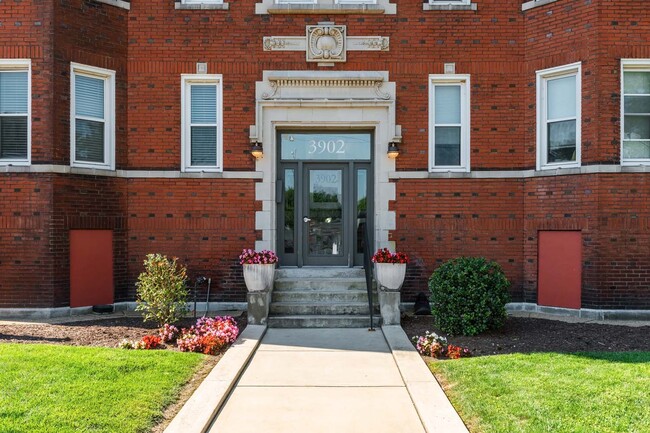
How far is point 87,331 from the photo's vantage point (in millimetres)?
8867

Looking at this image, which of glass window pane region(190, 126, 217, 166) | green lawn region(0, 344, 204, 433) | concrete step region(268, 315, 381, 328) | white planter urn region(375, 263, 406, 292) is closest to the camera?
green lawn region(0, 344, 204, 433)

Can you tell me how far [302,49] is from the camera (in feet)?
37.3

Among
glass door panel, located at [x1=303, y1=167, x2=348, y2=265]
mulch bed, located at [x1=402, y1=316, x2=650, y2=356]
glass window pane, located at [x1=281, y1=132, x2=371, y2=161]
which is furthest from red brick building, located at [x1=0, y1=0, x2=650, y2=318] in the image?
mulch bed, located at [x1=402, y1=316, x2=650, y2=356]

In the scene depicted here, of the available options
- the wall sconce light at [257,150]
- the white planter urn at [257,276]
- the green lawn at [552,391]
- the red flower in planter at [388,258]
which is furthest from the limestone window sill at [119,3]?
the green lawn at [552,391]

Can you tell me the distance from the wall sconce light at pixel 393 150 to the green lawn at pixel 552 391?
4842 millimetres

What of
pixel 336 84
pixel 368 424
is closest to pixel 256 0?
pixel 336 84

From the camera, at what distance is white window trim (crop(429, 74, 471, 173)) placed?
11359 millimetres

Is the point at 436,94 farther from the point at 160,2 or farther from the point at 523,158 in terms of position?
the point at 160,2

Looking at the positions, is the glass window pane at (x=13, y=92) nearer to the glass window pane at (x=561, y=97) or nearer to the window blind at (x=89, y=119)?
the window blind at (x=89, y=119)

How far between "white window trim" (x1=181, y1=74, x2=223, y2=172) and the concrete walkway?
13.8 feet

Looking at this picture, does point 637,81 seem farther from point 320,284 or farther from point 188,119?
point 188,119

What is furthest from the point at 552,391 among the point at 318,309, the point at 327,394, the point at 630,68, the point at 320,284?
the point at 630,68

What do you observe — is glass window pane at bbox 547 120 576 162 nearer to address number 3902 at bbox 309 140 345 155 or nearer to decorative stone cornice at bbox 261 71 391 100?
decorative stone cornice at bbox 261 71 391 100

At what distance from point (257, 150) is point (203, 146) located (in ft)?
3.86
